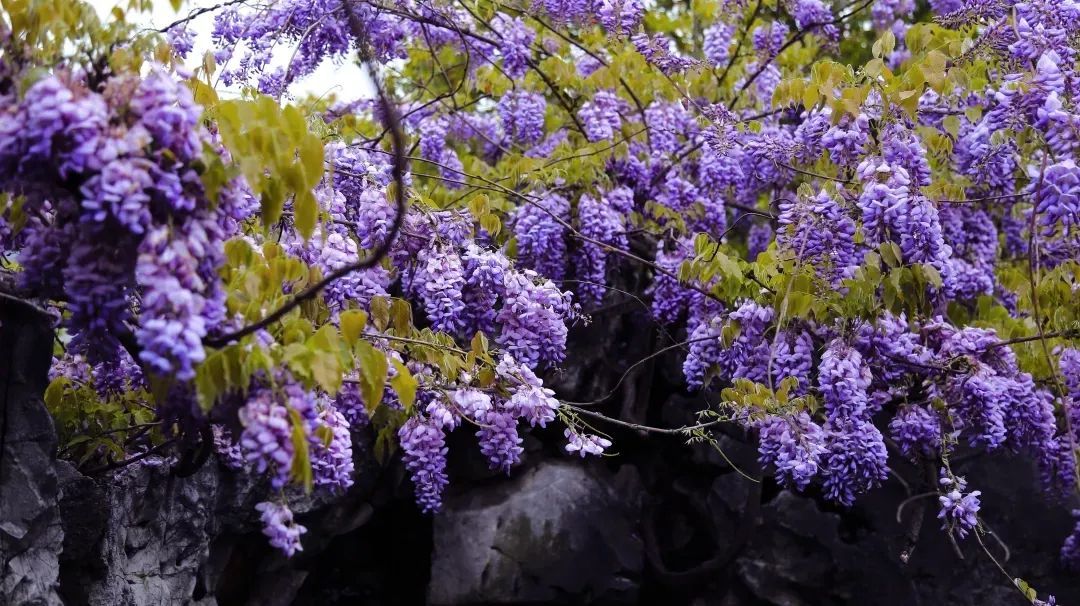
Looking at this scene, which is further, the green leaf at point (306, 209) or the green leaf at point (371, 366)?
the green leaf at point (371, 366)

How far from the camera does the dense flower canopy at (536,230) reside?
2.22m

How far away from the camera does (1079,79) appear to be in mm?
3520

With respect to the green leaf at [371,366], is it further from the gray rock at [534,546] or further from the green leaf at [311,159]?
the gray rock at [534,546]

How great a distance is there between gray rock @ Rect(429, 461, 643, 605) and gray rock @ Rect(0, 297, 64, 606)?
2.20 m

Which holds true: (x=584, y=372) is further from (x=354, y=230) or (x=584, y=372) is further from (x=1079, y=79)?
(x=1079, y=79)

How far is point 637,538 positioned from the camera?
16.9 feet

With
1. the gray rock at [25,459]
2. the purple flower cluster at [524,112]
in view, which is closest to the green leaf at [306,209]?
the gray rock at [25,459]

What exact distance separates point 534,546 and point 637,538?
51 centimetres

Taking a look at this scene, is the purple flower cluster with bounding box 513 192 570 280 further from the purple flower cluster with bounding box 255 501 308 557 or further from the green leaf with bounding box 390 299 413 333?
the purple flower cluster with bounding box 255 501 308 557

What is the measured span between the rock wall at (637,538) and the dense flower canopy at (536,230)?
0.22 m

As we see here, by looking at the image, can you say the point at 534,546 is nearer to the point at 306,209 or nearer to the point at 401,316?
the point at 401,316

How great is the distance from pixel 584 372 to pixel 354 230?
164cm

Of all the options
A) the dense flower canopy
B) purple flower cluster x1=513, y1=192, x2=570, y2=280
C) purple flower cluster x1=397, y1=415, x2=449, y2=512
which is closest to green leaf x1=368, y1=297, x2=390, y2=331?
the dense flower canopy

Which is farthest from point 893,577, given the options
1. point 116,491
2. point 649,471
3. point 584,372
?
point 116,491
